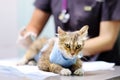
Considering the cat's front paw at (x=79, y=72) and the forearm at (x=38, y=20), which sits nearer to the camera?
the cat's front paw at (x=79, y=72)

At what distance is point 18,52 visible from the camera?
2.03 meters

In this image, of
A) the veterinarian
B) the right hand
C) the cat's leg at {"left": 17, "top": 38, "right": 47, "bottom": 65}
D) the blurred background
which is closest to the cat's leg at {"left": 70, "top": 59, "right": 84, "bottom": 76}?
the cat's leg at {"left": 17, "top": 38, "right": 47, "bottom": 65}

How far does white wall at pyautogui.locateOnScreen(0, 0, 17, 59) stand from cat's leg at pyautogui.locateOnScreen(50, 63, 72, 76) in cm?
124

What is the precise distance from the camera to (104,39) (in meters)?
1.23

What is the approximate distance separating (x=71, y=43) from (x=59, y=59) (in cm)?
7

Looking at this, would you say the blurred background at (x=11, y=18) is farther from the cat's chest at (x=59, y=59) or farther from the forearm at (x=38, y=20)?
the cat's chest at (x=59, y=59)

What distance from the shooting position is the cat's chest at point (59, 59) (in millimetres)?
765

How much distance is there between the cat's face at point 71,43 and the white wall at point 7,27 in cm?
128

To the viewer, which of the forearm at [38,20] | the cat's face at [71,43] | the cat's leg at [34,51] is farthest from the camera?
the forearm at [38,20]

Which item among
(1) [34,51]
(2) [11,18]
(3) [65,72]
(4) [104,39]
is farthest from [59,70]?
(2) [11,18]

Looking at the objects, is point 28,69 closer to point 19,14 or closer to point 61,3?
point 61,3

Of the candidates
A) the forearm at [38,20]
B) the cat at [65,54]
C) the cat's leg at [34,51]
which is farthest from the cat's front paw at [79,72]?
the forearm at [38,20]

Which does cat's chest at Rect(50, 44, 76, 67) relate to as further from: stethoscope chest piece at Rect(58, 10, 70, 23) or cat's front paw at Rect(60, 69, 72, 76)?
stethoscope chest piece at Rect(58, 10, 70, 23)

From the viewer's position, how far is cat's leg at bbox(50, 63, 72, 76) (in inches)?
30.1
